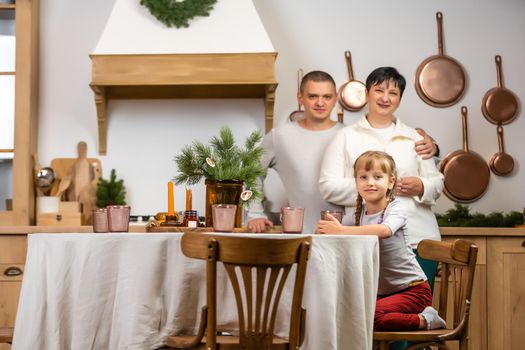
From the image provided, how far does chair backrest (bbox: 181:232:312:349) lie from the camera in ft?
6.59

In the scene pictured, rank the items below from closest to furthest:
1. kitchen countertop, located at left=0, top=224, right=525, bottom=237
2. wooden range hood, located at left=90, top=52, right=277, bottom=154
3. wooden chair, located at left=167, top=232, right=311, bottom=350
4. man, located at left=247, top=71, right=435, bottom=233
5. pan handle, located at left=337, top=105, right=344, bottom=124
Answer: wooden chair, located at left=167, top=232, right=311, bottom=350, man, located at left=247, top=71, right=435, bottom=233, kitchen countertop, located at left=0, top=224, right=525, bottom=237, wooden range hood, located at left=90, top=52, right=277, bottom=154, pan handle, located at left=337, top=105, right=344, bottom=124

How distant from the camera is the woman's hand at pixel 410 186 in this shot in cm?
340

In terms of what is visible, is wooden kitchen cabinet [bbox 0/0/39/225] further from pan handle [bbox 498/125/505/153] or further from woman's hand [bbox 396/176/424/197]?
pan handle [bbox 498/125/505/153]

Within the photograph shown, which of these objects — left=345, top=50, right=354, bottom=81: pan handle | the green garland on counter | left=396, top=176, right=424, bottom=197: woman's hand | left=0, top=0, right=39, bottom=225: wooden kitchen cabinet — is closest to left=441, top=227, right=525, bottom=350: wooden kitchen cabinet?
the green garland on counter


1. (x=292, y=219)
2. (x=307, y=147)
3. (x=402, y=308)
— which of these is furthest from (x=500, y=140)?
(x=292, y=219)

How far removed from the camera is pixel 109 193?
4.20m

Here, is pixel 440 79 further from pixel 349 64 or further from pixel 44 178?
pixel 44 178

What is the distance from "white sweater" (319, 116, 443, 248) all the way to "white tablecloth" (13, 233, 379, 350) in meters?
1.19

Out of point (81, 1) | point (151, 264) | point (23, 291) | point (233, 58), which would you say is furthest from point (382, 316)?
point (81, 1)

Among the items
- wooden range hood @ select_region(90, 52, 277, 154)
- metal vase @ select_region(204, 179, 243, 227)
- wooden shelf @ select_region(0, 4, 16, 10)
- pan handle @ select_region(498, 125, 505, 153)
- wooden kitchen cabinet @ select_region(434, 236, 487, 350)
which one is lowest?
wooden kitchen cabinet @ select_region(434, 236, 487, 350)

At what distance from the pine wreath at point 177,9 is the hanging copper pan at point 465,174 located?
62.9 inches

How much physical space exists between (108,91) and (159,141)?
0.39 m

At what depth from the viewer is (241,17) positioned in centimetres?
400

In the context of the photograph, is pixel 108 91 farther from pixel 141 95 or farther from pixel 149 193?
pixel 149 193
